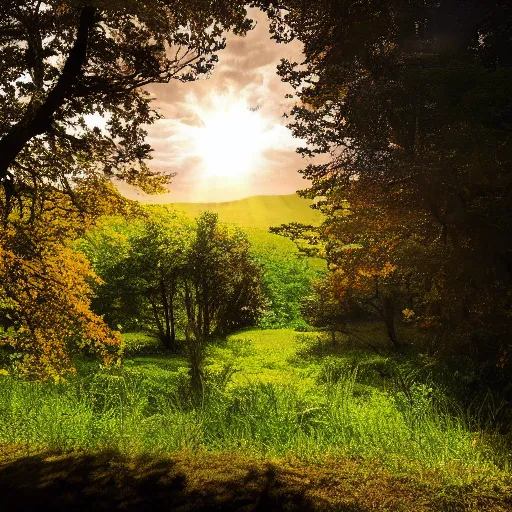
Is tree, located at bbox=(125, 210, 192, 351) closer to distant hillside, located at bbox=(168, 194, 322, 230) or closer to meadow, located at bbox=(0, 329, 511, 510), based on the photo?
meadow, located at bbox=(0, 329, 511, 510)

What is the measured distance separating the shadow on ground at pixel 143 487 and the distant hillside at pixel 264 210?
187ft

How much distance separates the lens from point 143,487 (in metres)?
2.95

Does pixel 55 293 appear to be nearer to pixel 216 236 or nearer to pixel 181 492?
pixel 181 492

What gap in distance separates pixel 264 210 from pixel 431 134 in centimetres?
6584

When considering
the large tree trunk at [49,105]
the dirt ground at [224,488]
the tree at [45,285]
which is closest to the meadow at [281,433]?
the dirt ground at [224,488]

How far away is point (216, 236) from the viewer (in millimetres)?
16875

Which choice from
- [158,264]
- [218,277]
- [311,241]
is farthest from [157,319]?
[311,241]

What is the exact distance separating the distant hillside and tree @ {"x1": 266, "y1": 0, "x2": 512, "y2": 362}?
53.1 metres

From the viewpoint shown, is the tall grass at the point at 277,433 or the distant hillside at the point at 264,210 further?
the distant hillside at the point at 264,210

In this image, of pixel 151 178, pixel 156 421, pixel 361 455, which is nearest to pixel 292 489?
pixel 361 455

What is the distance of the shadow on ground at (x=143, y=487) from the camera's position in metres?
2.69

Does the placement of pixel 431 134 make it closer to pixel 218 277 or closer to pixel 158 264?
pixel 158 264

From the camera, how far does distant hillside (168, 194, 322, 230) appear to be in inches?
2496

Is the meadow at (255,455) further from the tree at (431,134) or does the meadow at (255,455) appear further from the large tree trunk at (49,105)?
the large tree trunk at (49,105)
